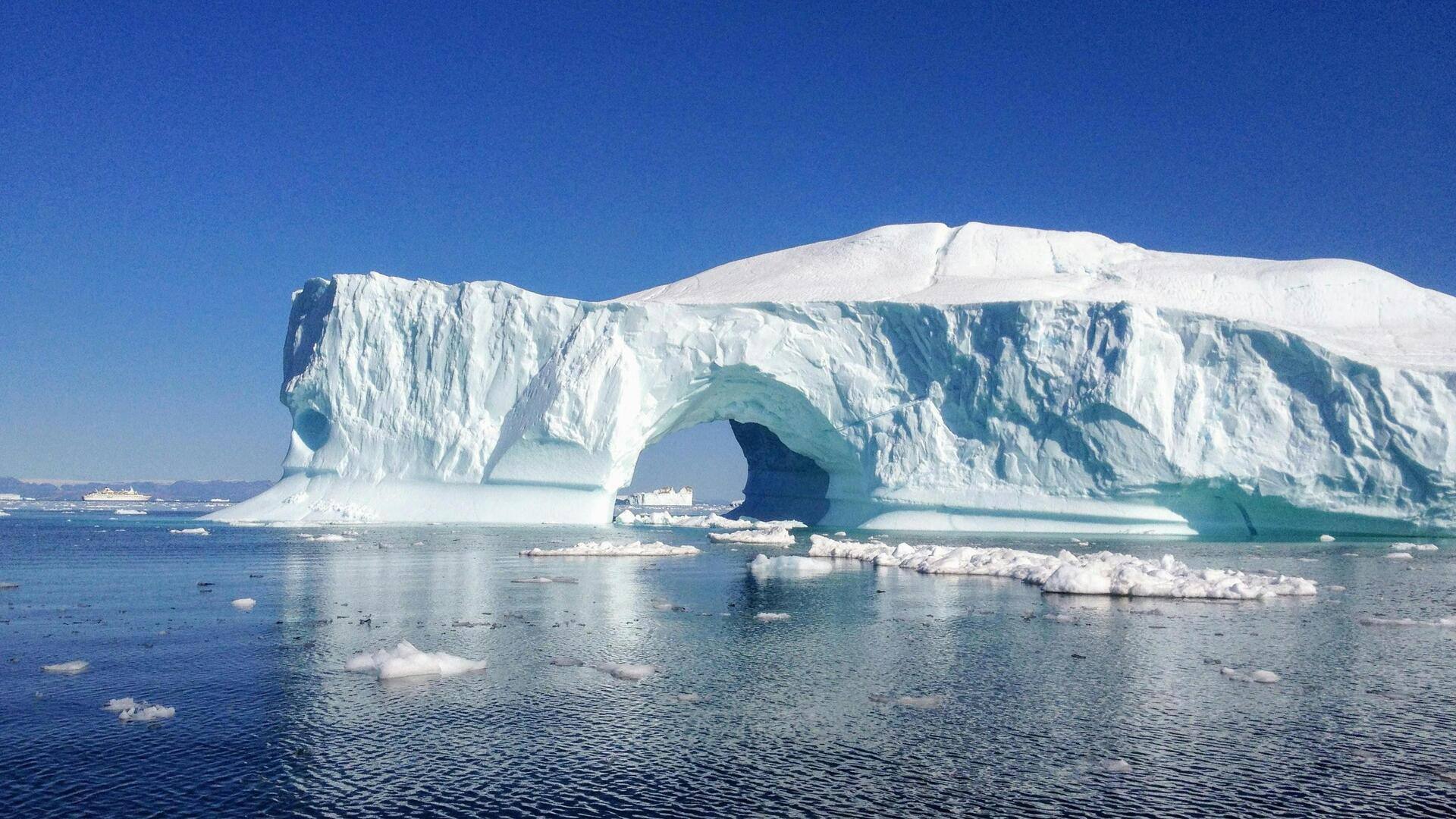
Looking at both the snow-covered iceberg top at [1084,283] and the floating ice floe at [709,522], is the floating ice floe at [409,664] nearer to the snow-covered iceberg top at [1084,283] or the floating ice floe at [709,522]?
the snow-covered iceberg top at [1084,283]

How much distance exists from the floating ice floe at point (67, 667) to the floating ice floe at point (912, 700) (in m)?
5.91

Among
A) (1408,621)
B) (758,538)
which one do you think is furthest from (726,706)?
(758,538)

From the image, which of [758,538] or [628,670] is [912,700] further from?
[758,538]

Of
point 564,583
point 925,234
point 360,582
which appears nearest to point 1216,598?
point 564,583

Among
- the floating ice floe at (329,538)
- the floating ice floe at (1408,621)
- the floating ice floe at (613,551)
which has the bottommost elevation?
the floating ice floe at (1408,621)

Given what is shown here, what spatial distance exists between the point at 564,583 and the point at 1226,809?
1032 centimetres

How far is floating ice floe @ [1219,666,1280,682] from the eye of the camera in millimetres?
7848

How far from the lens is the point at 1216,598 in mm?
12594

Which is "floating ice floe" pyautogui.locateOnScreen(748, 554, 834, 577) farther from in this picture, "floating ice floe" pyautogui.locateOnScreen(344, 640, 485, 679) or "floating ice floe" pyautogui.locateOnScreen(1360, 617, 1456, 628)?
"floating ice floe" pyautogui.locateOnScreen(344, 640, 485, 679)

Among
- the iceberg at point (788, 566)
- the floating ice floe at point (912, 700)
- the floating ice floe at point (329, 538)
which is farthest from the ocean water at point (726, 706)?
the floating ice floe at point (329, 538)

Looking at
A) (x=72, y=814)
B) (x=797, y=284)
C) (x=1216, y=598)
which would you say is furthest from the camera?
(x=797, y=284)

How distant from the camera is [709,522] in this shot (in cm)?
3362

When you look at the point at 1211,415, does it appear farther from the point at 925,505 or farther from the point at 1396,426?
the point at 925,505

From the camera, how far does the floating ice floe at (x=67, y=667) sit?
772cm
